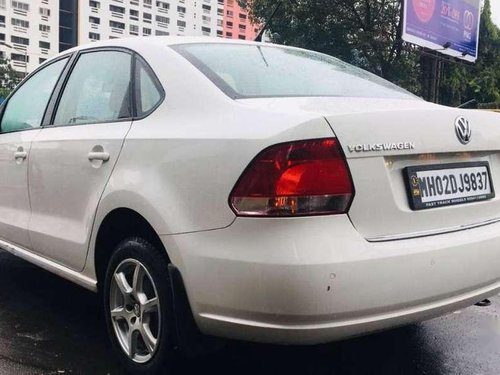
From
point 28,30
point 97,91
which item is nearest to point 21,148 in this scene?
point 97,91

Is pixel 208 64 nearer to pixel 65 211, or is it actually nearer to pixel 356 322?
pixel 65 211

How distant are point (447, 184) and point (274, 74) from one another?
91 centimetres

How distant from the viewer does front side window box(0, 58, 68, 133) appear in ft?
11.5

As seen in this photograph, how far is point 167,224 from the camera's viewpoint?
7.36 feet

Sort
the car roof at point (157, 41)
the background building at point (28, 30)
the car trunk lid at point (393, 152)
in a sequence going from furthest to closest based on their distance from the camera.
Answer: the background building at point (28, 30), the car roof at point (157, 41), the car trunk lid at point (393, 152)

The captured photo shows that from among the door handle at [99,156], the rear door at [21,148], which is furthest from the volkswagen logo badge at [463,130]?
the rear door at [21,148]

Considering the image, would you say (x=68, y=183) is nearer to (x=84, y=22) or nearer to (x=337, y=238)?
(x=337, y=238)

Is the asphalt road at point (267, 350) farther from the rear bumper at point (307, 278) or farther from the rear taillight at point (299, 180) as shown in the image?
the rear taillight at point (299, 180)

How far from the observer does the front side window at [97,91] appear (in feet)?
9.34

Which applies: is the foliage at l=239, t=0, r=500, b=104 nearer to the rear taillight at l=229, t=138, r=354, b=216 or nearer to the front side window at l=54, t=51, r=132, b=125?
the front side window at l=54, t=51, r=132, b=125

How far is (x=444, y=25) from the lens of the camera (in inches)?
869

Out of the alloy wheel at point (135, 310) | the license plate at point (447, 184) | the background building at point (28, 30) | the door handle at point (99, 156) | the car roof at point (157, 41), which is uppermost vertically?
the background building at point (28, 30)

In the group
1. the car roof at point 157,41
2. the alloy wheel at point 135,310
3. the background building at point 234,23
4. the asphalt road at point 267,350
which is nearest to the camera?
the alloy wheel at point 135,310

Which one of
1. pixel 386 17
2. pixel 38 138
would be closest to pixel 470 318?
pixel 38 138
